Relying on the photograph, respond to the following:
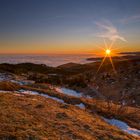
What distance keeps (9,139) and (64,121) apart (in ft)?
11.9

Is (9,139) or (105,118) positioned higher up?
(9,139)

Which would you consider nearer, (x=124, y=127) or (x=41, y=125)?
(x=41, y=125)

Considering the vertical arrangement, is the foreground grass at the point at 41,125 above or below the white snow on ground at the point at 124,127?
above

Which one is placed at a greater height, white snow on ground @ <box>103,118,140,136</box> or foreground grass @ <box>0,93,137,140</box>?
foreground grass @ <box>0,93,137,140</box>

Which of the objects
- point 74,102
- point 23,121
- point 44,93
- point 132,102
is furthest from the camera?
point 132,102

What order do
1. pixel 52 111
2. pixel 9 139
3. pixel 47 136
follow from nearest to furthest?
pixel 9 139
pixel 47 136
pixel 52 111

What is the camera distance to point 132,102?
87.4 ft

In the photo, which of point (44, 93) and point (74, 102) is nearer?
point (74, 102)

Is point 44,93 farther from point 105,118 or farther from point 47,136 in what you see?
point 47,136

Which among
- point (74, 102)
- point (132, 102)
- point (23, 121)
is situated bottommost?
point (132, 102)

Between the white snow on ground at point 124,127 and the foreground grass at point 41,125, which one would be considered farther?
the white snow on ground at point 124,127

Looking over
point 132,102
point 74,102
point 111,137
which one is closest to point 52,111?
point 111,137

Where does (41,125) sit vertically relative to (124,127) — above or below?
above

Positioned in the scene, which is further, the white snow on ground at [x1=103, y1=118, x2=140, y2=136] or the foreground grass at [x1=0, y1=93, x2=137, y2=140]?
the white snow on ground at [x1=103, y1=118, x2=140, y2=136]
